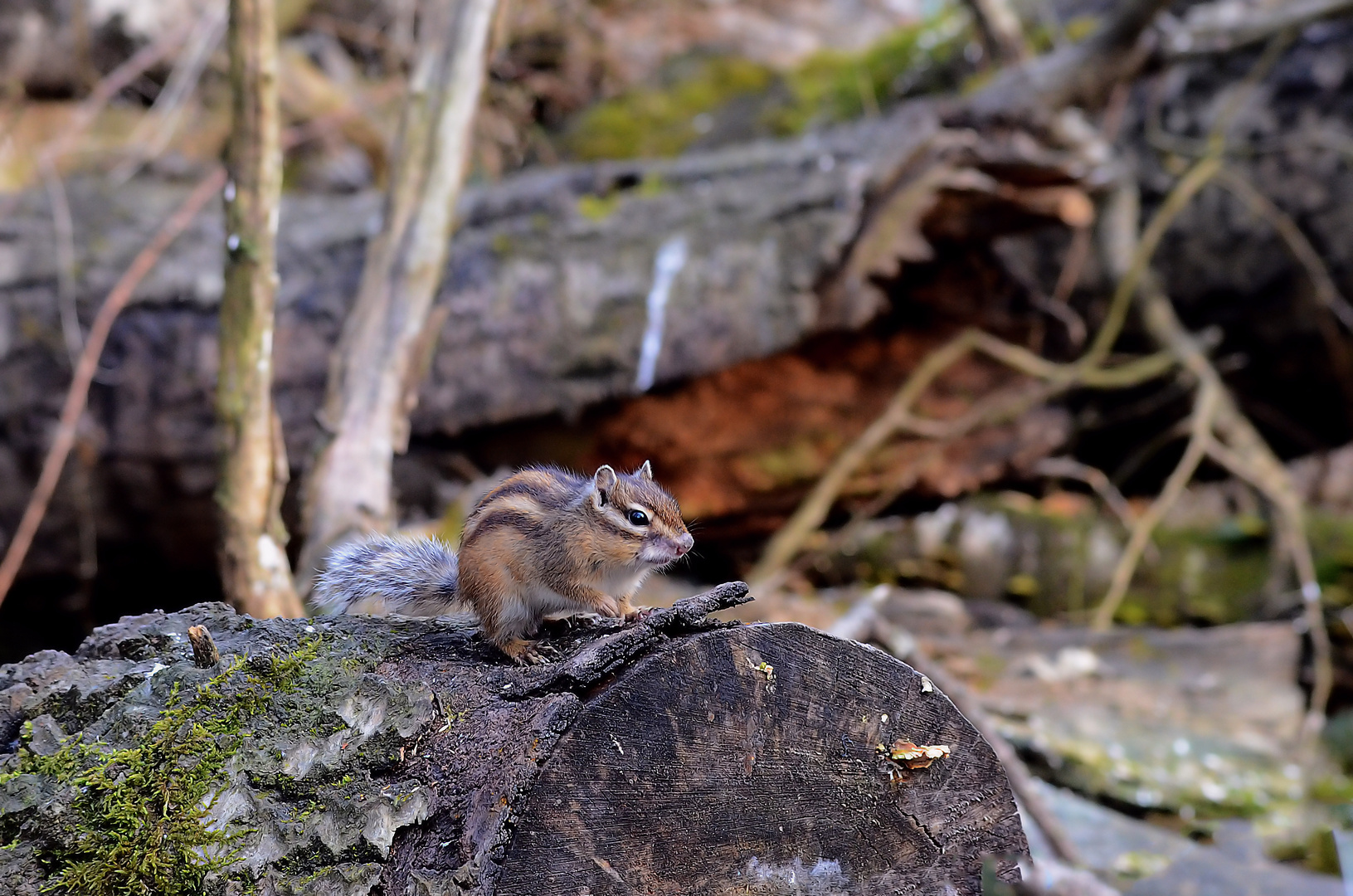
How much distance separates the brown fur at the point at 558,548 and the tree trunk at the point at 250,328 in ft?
3.42

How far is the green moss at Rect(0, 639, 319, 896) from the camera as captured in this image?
131 centimetres

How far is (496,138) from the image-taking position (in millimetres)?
6738

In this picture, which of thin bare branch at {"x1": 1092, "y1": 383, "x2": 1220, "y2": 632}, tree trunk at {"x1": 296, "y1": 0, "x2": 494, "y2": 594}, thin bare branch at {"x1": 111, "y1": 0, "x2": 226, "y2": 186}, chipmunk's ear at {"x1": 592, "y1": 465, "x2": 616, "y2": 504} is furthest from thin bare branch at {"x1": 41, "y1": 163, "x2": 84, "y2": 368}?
thin bare branch at {"x1": 1092, "y1": 383, "x2": 1220, "y2": 632}

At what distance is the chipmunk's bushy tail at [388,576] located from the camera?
222cm

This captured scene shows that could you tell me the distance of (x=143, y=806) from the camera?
4.42 feet

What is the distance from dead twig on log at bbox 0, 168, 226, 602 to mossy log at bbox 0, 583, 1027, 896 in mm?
2497

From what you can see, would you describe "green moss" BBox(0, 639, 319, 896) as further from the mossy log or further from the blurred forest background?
the blurred forest background

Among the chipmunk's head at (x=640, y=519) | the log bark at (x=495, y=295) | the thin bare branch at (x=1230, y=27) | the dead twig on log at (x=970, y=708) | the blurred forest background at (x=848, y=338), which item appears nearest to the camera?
the chipmunk's head at (x=640, y=519)

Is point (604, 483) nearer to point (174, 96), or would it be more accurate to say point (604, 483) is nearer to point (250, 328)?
point (250, 328)

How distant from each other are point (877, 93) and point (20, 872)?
22.1 feet

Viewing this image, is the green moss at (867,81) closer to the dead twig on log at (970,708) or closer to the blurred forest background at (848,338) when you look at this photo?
the blurred forest background at (848,338)

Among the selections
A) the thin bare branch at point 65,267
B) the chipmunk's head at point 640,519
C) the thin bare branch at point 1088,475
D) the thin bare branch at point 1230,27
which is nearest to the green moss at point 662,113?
the thin bare branch at point 1230,27

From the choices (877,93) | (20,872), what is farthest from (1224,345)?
(20,872)

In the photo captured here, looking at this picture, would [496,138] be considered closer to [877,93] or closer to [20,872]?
[877,93]
